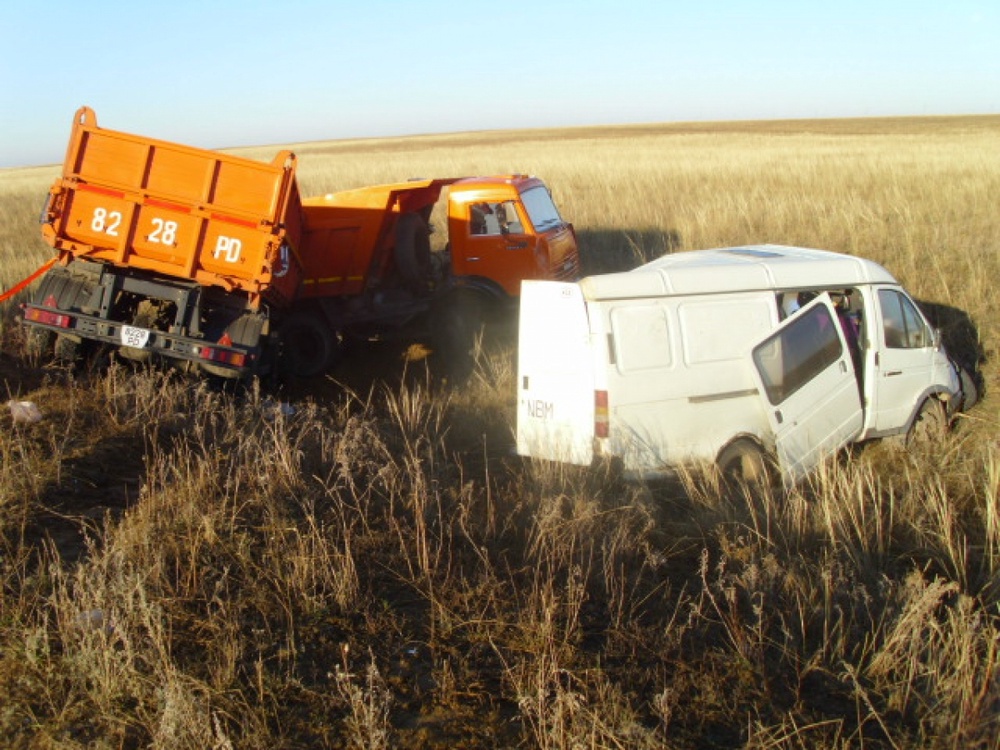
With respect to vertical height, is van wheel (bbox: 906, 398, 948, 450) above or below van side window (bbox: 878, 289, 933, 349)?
below

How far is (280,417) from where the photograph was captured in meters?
5.98

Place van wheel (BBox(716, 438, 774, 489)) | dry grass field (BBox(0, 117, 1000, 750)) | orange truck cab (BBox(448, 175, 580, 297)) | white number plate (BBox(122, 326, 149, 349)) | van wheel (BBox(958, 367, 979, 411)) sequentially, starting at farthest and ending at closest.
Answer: orange truck cab (BBox(448, 175, 580, 297)), van wheel (BBox(958, 367, 979, 411)), white number plate (BBox(122, 326, 149, 349)), van wheel (BBox(716, 438, 774, 489)), dry grass field (BBox(0, 117, 1000, 750))

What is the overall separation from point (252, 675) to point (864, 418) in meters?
5.68

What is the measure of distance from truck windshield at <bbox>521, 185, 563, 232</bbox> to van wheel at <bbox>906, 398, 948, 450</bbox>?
5.23 metres

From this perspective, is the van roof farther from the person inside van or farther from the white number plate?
the white number plate

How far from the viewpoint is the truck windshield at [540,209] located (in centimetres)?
1139

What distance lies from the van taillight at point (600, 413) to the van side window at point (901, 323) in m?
3.02

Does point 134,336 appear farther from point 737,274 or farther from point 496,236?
point 737,274

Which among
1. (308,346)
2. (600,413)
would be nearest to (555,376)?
(600,413)

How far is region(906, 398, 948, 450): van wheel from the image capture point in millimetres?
7397

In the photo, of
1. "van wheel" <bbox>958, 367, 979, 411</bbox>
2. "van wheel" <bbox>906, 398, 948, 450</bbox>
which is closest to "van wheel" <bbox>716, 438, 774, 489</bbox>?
"van wheel" <bbox>906, 398, 948, 450</bbox>

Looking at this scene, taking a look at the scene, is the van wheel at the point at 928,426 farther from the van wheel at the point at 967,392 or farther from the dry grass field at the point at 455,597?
the van wheel at the point at 967,392

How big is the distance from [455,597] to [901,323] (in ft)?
17.5

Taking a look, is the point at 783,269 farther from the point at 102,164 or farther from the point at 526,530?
the point at 102,164
